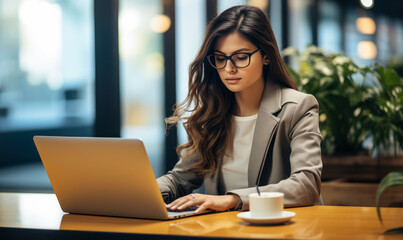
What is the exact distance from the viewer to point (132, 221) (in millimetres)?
1684

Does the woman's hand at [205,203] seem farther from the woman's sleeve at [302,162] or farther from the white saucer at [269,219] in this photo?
the white saucer at [269,219]

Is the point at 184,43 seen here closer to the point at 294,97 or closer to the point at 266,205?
the point at 294,97

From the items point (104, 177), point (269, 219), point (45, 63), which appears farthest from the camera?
point (45, 63)

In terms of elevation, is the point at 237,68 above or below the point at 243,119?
above

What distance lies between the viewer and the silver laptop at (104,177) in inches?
63.7

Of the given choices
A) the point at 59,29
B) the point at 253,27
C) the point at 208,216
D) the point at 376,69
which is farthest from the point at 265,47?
the point at 59,29

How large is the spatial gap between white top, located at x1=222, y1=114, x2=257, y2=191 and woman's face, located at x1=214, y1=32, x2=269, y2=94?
0.17m

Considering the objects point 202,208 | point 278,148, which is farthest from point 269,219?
point 278,148

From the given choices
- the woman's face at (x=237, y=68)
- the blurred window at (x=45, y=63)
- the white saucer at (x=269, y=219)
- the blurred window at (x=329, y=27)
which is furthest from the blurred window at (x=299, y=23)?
the white saucer at (x=269, y=219)

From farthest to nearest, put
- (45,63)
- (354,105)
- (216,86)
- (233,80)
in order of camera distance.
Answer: (45,63) → (354,105) → (216,86) → (233,80)

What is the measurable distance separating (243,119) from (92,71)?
3474mm

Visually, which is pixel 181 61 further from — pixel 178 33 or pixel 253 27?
pixel 253 27

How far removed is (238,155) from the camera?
2.29 meters

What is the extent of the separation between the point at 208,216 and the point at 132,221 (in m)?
0.24
